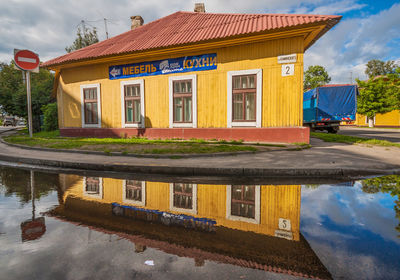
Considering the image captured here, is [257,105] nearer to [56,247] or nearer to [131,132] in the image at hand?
[131,132]

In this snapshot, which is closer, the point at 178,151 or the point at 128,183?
the point at 128,183

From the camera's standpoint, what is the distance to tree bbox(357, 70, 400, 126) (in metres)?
27.5

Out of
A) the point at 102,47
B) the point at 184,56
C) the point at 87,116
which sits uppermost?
the point at 102,47

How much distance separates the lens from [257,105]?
1037cm

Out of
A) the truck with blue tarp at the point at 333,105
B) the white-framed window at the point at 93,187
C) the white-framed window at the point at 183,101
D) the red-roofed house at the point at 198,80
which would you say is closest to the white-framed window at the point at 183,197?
the white-framed window at the point at 93,187

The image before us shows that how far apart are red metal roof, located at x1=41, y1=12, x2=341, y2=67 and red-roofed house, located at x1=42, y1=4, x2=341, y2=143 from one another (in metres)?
→ 0.06

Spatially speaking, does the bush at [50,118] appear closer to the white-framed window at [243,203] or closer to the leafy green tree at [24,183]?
the leafy green tree at [24,183]

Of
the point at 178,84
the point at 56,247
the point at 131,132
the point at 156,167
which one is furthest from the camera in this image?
the point at 131,132

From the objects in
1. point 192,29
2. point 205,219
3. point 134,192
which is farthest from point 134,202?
point 192,29

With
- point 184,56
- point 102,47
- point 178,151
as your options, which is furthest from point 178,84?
point 102,47

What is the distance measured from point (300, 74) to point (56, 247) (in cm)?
1018

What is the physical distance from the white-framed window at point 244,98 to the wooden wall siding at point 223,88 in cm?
24

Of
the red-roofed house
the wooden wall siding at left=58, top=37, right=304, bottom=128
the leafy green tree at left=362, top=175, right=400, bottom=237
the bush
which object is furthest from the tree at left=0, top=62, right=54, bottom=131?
the leafy green tree at left=362, top=175, right=400, bottom=237

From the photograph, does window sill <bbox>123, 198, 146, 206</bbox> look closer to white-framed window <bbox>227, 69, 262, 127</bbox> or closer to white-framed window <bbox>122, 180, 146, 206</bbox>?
white-framed window <bbox>122, 180, 146, 206</bbox>
